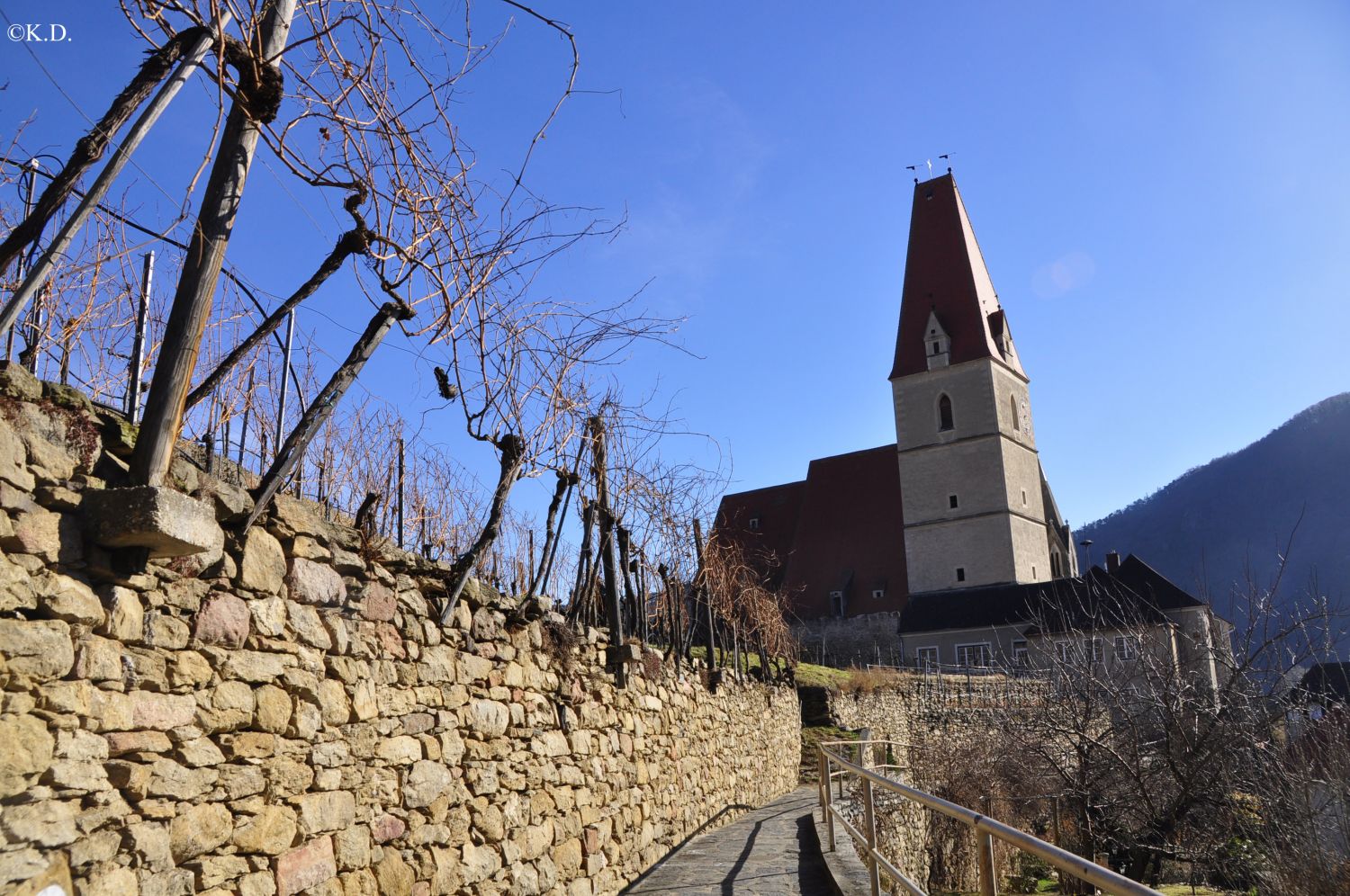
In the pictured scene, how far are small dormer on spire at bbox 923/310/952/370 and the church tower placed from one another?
0.15ft

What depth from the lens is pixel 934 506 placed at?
145 ft

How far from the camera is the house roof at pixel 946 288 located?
46.2 metres

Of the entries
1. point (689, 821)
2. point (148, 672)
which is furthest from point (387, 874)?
point (689, 821)

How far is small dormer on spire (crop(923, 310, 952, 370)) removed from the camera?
46.1m

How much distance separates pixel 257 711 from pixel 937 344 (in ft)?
148

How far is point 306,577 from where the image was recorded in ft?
13.5

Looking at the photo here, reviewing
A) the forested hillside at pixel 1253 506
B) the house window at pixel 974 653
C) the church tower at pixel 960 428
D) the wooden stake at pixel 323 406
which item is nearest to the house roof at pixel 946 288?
the church tower at pixel 960 428

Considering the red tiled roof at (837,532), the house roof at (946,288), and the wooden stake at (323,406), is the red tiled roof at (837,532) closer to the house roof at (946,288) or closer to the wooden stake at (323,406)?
the house roof at (946,288)

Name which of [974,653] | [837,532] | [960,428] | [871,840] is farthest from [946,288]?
[871,840]

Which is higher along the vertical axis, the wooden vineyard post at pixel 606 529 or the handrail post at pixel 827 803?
the wooden vineyard post at pixel 606 529

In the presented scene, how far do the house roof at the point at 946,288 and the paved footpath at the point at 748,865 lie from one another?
3791 cm

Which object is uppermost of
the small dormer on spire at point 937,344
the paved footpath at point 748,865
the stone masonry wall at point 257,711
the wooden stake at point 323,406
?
the small dormer on spire at point 937,344

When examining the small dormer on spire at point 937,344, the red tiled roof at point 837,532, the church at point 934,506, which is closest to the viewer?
the church at point 934,506

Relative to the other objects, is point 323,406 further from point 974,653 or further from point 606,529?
point 974,653
